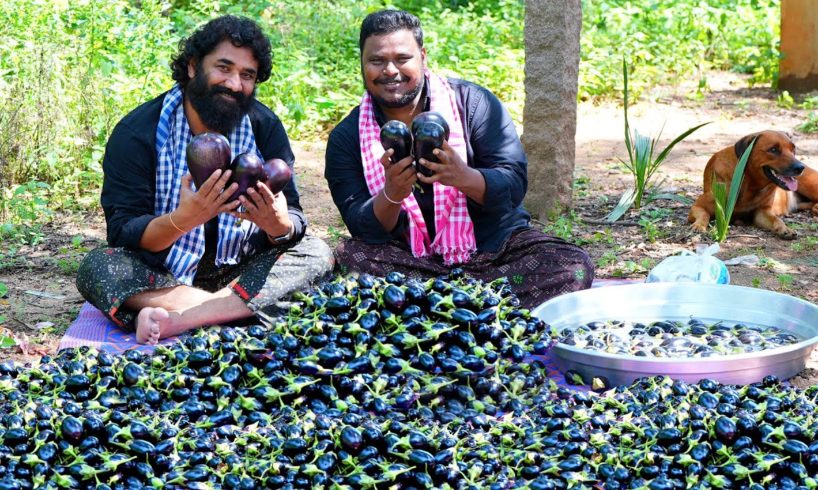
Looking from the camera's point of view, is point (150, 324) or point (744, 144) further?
point (744, 144)

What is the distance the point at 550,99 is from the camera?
5.92m

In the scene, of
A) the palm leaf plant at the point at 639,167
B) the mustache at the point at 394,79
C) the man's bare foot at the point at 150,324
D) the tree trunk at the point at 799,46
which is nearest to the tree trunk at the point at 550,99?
the palm leaf plant at the point at 639,167

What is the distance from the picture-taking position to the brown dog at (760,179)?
5883mm

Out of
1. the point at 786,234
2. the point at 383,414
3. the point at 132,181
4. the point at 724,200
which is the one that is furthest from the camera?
the point at 786,234

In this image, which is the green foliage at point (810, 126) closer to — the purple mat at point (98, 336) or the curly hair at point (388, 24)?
the curly hair at point (388, 24)

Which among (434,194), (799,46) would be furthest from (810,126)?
(434,194)

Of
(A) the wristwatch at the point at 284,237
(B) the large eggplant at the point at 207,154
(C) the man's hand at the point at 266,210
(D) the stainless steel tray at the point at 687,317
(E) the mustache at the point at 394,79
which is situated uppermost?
(E) the mustache at the point at 394,79

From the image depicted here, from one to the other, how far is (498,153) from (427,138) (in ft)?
2.21

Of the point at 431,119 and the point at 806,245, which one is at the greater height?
the point at 431,119

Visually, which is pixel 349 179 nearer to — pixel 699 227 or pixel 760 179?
pixel 699 227

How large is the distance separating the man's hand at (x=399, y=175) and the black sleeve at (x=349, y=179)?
1.20 ft

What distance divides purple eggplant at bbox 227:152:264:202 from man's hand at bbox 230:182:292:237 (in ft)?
0.08

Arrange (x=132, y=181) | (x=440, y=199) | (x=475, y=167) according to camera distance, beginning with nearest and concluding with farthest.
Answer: (x=132, y=181) < (x=440, y=199) < (x=475, y=167)

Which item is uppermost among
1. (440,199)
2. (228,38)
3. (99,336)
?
(228,38)
